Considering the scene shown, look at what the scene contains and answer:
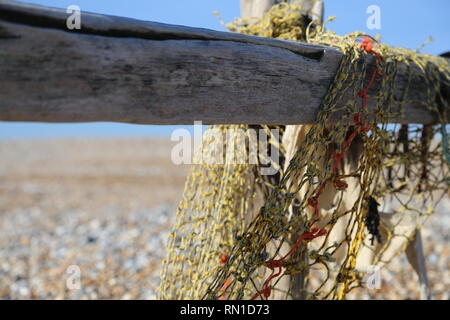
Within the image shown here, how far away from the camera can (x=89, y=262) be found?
652cm

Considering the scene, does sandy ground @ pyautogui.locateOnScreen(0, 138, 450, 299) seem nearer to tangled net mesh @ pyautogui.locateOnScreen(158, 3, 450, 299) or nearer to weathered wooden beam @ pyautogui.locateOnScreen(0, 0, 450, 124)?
tangled net mesh @ pyautogui.locateOnScreen(158, 3, 450, 299)

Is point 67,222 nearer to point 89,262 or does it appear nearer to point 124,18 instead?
point 89,262

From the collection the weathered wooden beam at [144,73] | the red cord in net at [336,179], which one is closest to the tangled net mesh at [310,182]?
the red cord in net at [336,179]

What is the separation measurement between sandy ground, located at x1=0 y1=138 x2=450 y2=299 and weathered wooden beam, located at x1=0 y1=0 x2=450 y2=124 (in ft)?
7.39

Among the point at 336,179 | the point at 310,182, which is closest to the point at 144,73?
the point at 310,182

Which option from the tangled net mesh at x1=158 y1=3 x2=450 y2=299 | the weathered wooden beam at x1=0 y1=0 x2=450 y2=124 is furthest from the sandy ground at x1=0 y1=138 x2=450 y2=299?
the weathered wooden beam at x1=0 y1=0 x2=450 y2=124

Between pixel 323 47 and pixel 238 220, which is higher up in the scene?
pixel 323 47

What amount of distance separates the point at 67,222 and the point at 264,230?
8454 millimetres

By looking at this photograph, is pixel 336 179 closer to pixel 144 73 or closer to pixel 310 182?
pixel 310 182

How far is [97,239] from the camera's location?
26.0ft

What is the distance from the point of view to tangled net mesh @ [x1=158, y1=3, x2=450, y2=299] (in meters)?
1.95

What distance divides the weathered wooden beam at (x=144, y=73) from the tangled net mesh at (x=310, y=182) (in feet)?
0.76

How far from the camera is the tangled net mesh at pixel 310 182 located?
195 centimetres

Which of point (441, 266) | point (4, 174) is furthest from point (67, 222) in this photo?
point (4, 174)
